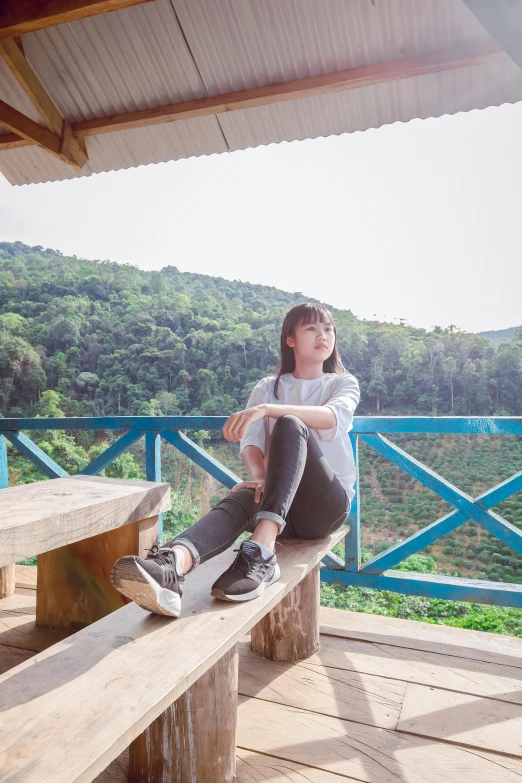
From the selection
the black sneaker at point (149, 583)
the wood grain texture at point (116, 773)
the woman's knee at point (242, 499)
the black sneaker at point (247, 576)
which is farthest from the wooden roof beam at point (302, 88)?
the wood grain texture at point (116, 773)

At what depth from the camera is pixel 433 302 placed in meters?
27.8

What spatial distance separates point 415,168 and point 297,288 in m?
9.13

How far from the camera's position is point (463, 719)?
4.43 feet

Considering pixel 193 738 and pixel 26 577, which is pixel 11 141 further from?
pixel 193 738

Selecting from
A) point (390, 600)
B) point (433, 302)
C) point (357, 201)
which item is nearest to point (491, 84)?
point (390, 600)

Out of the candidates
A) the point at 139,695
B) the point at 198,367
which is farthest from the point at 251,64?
the point at 198,367

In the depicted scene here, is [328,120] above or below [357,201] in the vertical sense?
below

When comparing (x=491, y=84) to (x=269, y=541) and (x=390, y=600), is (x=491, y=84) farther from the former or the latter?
(x=390, y=600)

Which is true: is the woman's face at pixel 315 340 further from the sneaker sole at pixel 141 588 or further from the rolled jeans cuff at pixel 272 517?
the sneaker sole at pixel 141 588

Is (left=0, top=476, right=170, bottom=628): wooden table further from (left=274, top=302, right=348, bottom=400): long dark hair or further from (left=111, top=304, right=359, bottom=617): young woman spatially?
(left=274, top=302, right=348, bottom=400): long dark hair

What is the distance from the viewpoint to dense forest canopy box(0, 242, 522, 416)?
18969 millimetres

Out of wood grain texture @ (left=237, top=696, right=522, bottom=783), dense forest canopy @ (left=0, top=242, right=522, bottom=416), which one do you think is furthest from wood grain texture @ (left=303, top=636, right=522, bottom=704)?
dense forest canopy @ (left=0, top=242, right=522, bottom=416)

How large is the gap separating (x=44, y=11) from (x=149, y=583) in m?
2.41

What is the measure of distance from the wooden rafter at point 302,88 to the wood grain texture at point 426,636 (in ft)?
7.99
